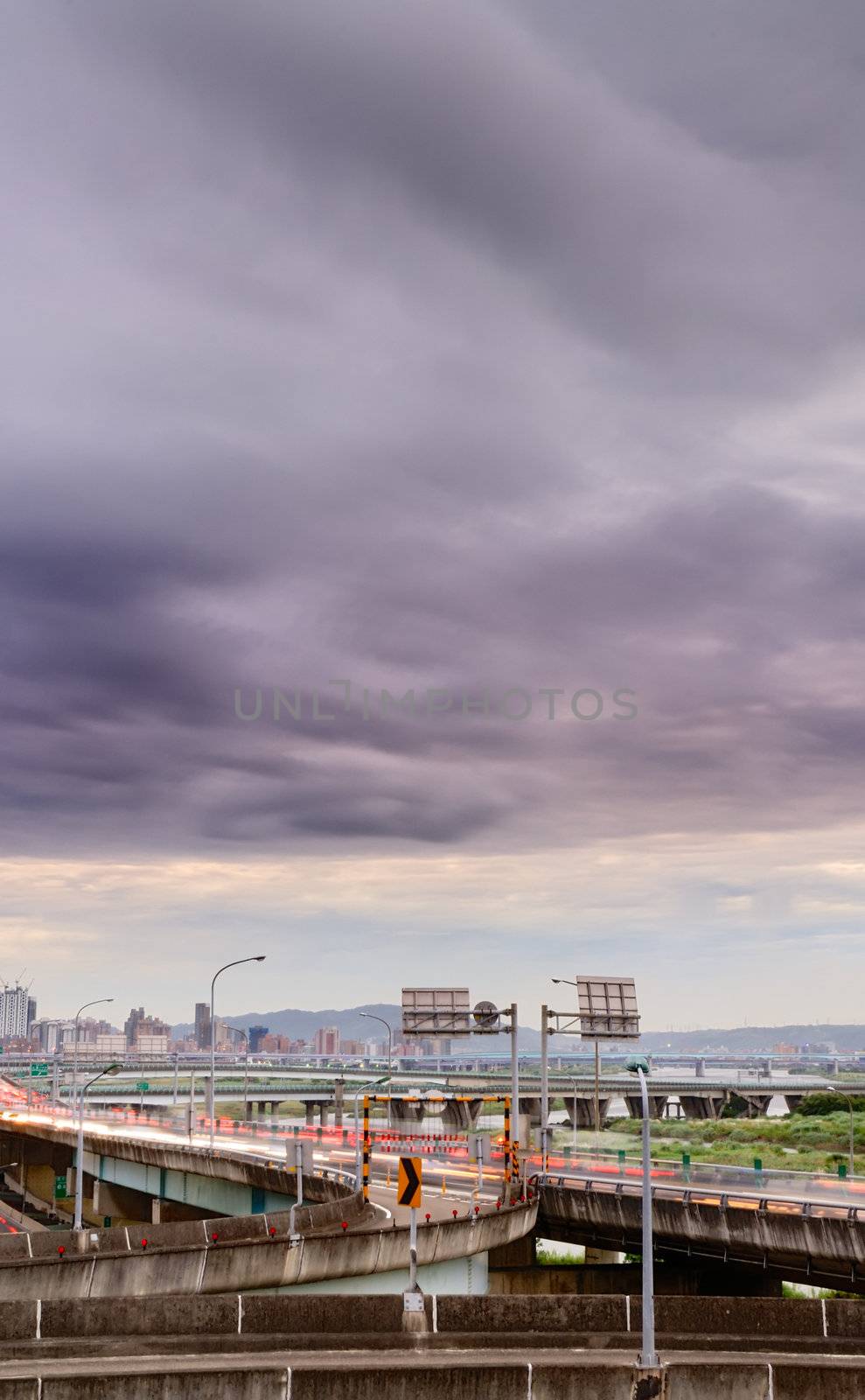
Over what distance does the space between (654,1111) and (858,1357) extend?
14747 centimetres

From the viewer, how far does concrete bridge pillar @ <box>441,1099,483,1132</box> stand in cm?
14238

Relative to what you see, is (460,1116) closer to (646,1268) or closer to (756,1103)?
(756,1103)

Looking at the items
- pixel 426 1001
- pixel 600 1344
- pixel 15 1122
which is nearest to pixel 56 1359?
pixel 600 1344

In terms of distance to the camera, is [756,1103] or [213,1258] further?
[756,1103]

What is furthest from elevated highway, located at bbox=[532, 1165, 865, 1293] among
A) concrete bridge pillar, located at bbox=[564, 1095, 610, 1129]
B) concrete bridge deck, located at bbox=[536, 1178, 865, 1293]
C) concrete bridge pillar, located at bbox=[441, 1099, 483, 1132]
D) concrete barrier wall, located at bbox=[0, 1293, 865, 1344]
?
concrete bridge pillar, located at bbox=[564, 1095, 610, 1129]

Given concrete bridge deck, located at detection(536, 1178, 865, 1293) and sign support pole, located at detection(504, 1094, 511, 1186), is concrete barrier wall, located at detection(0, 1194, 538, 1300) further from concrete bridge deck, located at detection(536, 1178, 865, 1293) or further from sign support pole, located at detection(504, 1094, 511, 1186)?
concrete bridge deck, located at detection(536, 1178, 865, 1293)

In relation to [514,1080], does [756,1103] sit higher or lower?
lower

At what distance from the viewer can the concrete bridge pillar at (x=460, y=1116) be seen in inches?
5605

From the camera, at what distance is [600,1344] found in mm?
30406

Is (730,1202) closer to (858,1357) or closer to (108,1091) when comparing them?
(858,1357)

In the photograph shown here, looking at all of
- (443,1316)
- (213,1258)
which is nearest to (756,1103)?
(213,1258)

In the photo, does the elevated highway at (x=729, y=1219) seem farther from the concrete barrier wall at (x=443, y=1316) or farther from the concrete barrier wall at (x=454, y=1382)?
the concrete barrier wall at (x=454, y=1382)

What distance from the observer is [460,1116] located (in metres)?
146

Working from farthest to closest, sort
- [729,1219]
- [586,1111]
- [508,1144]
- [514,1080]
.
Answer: [586,1111], [514,1080], [508,1144], [729,1219]
